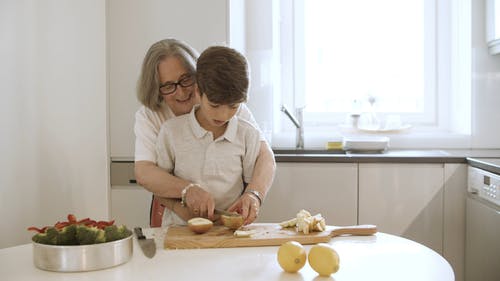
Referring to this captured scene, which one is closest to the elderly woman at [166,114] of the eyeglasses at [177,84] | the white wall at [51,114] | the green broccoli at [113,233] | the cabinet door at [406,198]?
the eyeglasses at [177,84]

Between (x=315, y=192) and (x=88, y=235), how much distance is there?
189 centimetres

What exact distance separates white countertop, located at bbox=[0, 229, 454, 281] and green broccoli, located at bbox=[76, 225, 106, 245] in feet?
0.24

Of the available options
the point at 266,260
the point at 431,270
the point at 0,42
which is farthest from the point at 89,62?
the point at 431,270

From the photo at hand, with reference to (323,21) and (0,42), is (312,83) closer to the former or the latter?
(323,21)

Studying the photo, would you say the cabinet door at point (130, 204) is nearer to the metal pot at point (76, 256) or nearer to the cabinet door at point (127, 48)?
the cabinet door at point (127, 48)

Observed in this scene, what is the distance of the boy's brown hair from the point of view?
181 cm

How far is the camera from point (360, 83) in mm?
4082

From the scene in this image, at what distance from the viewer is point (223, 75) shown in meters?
1.81

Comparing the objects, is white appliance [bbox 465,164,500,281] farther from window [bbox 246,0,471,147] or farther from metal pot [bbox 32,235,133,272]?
metal pot [bbox 32,235,133,272]

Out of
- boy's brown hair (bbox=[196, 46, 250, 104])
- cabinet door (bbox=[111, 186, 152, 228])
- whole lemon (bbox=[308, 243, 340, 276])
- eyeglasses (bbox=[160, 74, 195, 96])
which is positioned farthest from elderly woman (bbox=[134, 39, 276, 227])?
cabinet door (bbox=[111, 186, 152, 228])

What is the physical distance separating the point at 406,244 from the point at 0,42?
1.80 m

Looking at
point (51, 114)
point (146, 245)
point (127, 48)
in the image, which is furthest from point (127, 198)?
point (146, 245)

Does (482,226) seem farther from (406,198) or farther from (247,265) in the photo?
(247,265)

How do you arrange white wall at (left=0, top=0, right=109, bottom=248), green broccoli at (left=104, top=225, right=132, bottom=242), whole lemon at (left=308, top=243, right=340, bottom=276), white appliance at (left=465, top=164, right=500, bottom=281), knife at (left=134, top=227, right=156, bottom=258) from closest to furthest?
whole lemon at (left=308, top=243, right=340, bottom=276) → green broccoli at (left=104, top=225, right=132, bottom=242) → knife at (left=134, top=227, right=156, bottom=258) → white wall at (left=0, top=0, right=109, bottom=248) → white appliance at (left=465, top=164, right=500, bottom=281)
